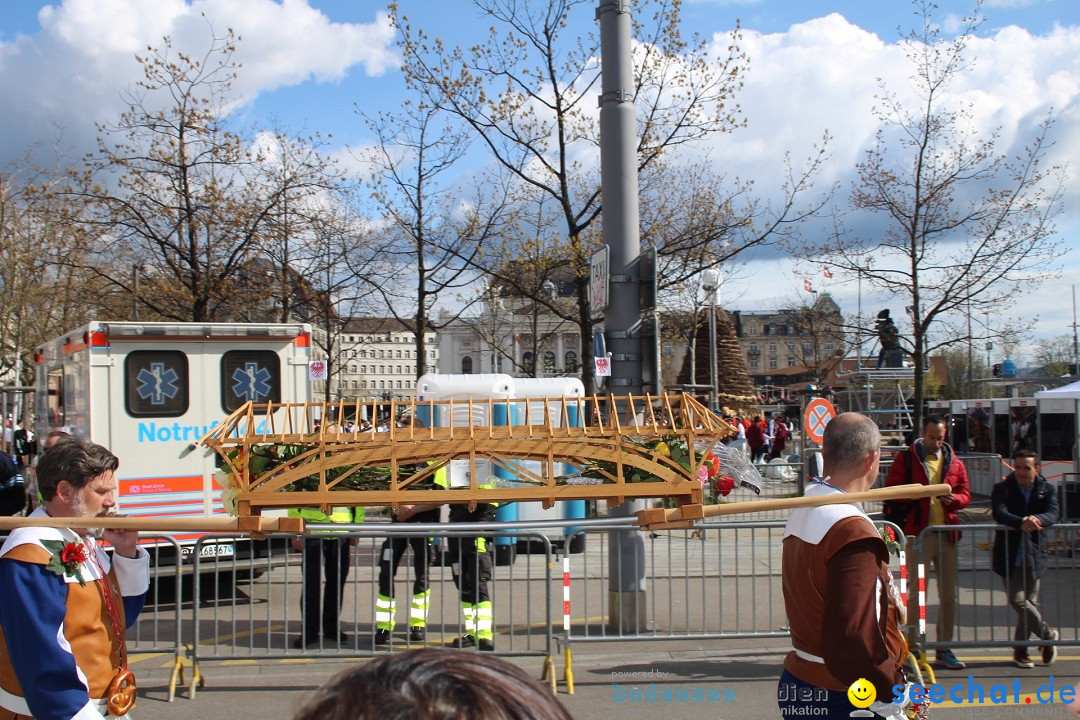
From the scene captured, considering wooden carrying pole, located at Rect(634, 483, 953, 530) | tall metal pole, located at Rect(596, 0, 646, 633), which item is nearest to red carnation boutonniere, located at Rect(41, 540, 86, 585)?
wooden carrying pole, located at Rect(634, 483, 953, 530)

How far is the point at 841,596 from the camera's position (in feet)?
10.4

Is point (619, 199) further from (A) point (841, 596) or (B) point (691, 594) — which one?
(A) point (841, 596)

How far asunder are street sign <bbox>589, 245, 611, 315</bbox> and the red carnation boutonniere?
5.71 meters

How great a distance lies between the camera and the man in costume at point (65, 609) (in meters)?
2.92

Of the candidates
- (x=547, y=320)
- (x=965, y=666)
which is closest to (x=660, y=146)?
(x=965, y=666)

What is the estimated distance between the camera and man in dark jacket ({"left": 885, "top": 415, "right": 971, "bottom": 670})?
7.50 m

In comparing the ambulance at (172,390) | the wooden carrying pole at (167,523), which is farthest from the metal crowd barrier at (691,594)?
the ambulance at (172,390)

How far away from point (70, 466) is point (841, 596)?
2.74m

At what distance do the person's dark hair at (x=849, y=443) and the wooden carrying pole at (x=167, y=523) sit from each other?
216cm

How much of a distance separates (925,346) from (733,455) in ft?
52.8

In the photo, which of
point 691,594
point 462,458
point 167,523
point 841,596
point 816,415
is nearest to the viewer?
point 841,596

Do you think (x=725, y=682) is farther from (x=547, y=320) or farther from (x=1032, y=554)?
(x=547, y=320)
